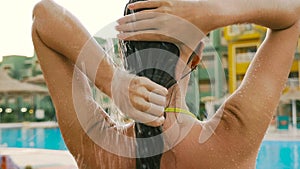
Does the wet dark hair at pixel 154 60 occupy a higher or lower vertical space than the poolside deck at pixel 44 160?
higher

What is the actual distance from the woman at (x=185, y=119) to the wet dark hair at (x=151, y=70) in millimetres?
30

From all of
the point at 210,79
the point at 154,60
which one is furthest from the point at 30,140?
the point at 154,60

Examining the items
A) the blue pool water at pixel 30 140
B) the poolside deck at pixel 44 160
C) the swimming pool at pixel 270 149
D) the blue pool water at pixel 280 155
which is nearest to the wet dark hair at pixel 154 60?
the swimming pool at pixel 270 149

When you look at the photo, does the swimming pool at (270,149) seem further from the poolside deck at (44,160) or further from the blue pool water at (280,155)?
the poolside deck at (44,160)

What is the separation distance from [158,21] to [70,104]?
0.25 meters

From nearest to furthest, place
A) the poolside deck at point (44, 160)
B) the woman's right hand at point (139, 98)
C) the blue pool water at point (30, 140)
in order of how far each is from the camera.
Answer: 1. the woman's right hand at point (139, 98)
2. the poolside deck at point (44, 160)
3. the blue pool water at point (30, 140)

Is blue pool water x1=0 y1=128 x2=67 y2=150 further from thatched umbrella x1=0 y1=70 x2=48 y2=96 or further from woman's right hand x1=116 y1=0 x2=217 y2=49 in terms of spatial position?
woman's right hand x1=116 y1=0 x2=217 y2=49

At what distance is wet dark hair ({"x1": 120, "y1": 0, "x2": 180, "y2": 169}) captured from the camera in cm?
65

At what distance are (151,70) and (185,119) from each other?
0.15m

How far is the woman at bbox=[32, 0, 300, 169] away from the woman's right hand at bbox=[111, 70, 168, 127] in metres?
0.12

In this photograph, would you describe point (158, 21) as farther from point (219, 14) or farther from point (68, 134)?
point (68, 134)

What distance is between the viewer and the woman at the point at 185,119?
0.73 m

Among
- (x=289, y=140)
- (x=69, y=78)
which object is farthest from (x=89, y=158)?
(x=289, y=140)

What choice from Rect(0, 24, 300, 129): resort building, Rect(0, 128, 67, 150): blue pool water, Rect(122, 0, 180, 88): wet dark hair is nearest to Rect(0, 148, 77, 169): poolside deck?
Rect(0, 24, 300, 129): resort building
